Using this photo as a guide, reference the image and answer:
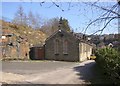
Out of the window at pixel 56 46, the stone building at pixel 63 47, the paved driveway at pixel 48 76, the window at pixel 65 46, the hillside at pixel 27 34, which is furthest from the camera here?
the hillside at pixel 27 34

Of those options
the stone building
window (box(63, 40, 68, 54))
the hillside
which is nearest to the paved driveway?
the stone building

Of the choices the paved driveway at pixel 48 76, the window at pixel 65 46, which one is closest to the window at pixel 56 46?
the window at pixel 65 46

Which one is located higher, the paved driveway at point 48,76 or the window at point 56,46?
the window at point 56,46

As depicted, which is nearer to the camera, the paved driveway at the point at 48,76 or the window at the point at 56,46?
the paved driveway at the point at 48,76

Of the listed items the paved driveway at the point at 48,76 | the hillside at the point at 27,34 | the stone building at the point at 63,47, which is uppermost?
the hillside at the point at 27,34

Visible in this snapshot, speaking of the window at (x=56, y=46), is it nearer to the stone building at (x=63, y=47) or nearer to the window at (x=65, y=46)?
the stone building at (x=63, y=47)

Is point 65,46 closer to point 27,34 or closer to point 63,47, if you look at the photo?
point 63,47

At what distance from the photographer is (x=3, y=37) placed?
46.2 meters

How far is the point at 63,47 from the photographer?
51.2 m

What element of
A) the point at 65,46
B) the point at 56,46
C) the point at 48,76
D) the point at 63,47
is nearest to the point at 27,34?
the point at 56,46

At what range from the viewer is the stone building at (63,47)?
164 ft

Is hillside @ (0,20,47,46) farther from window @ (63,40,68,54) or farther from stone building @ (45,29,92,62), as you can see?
window @ (63,40,68,54)

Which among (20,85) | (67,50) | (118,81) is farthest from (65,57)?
(118,81)

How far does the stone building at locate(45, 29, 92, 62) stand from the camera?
50094 millimetres
